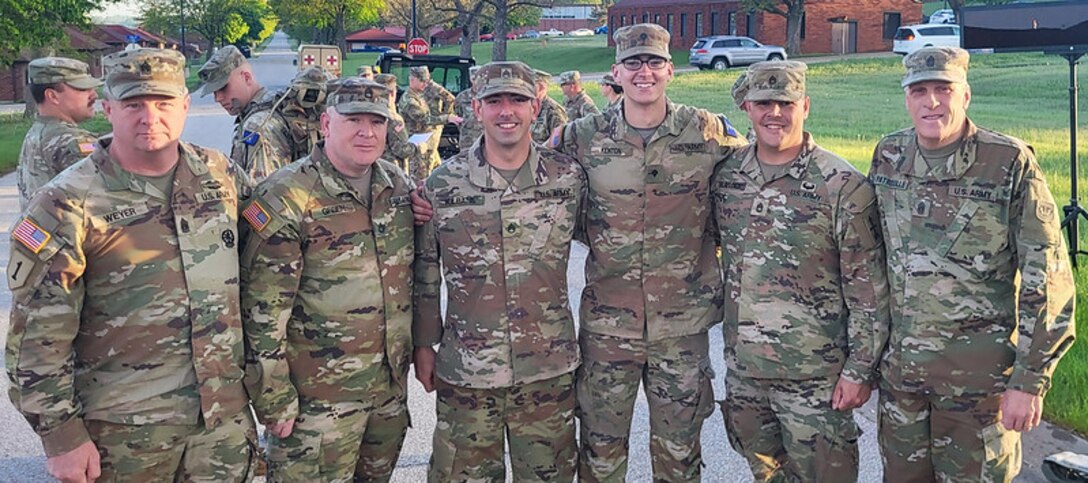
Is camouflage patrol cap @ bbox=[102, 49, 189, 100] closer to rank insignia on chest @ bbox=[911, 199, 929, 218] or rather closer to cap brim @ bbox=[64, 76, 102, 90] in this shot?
cap brim @ bbox=[64, 76, 102, 90]

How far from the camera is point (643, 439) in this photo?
493 cm

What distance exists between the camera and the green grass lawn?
17297 mm

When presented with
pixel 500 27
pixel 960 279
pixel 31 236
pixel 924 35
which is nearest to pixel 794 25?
pixel 924 35

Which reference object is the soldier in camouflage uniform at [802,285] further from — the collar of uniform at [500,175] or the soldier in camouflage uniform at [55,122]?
the soldier in camouflage uniform at [55,122]

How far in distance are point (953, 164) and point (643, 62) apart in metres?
1.27

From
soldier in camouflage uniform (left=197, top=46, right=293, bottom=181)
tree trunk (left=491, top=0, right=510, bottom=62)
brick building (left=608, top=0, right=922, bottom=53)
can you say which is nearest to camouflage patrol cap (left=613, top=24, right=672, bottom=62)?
soldier in camouflage uniform (left=197, top=46, right=293, bottom=181)

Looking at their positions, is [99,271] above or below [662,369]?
above

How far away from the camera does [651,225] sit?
3.98 meters

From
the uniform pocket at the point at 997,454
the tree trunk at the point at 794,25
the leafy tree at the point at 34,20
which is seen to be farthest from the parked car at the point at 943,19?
Answer: the uniform pocket at the point at 997,454

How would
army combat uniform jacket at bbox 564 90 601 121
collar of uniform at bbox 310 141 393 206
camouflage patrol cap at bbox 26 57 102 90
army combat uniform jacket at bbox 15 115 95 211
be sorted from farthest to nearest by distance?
army combat uniform jacket at bbox 564 90 601 121
camouflage patrol cap at bbox 26 57 102 90
army combat uniform jacket at bbox 15 115 95 211
collar of uniform at bbox 310 141 393 206

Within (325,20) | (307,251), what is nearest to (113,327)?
(307,251)

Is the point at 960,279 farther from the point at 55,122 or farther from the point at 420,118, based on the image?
the point at 420,118

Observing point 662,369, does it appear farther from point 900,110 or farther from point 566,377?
point 900,110

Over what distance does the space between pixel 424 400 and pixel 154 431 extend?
103 inches
